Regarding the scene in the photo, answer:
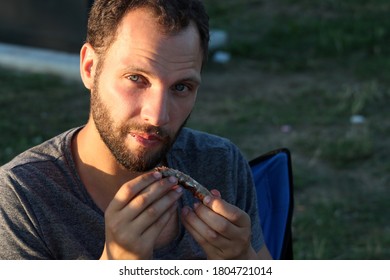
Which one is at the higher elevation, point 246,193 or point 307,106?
point 246,193

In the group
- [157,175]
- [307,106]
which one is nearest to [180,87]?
[157,175]

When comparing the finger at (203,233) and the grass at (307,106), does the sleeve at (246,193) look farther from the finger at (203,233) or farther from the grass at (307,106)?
the grass at (307,106)

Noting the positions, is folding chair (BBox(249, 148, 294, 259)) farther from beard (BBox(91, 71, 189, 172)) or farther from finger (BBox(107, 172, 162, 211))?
finger (BBox(107, 172, 162, 211))

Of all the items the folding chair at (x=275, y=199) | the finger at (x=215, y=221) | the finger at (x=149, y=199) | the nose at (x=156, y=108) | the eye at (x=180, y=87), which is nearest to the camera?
the finger at (x=149, y=199)

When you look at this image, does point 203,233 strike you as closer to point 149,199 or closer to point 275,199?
point 149,199

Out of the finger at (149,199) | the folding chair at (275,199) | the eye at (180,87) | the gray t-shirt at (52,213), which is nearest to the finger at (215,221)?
the finger at (149,199)

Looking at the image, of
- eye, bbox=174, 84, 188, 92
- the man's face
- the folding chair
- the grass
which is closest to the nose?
the man's face
